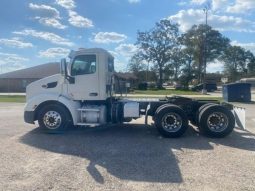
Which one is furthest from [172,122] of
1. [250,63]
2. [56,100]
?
[250,63]

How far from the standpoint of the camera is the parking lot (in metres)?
6.38

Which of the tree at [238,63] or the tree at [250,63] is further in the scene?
the tree at [250,63]

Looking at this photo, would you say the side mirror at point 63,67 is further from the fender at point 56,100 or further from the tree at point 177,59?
the tree at point 177,59

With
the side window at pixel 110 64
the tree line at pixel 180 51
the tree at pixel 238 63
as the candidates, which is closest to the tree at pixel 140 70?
the tree line at pixel 180 51

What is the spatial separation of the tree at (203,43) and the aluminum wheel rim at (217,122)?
60453 mm

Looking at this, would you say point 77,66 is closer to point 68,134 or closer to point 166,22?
point 68,134

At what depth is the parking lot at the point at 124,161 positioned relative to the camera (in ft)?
20.9

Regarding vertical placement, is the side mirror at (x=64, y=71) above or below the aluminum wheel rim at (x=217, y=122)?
above

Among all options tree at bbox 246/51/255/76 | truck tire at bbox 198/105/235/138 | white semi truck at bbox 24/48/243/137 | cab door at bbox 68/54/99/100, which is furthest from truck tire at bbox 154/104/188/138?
tree at bbox 246/51/255/76

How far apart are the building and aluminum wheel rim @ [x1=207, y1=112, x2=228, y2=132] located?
55271mm

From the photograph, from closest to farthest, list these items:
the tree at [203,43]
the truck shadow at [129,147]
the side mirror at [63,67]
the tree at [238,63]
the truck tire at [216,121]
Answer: the truck shadow at [129,147] < the truck tire at [216,121] < the side mirror at [63,67] < the tree at [203,43] < the tree at [238,63]

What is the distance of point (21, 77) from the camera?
65250 mm

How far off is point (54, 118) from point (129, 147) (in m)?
3.44

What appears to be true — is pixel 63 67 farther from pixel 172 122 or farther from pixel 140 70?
pixel 140 70
